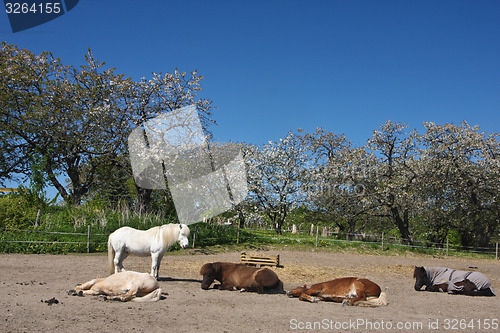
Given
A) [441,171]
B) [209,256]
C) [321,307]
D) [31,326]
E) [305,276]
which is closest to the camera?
[31,326]

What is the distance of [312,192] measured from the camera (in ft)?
81.5

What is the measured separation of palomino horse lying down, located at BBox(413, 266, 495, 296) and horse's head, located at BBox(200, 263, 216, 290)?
4870 millimetres

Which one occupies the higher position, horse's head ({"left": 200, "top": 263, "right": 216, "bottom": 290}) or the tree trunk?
the tree trunk

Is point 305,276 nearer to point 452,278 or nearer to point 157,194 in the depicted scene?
point 452,278

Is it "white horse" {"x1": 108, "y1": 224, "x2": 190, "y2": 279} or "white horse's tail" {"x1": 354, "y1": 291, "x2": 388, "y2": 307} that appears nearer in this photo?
"white horse's tail" {"x1": 354, "y1": 291, "x2": 388, "y2": 307}

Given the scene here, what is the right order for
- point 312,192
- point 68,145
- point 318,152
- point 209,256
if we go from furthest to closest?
point 318,152
point 312,192
point 68,145
point 209,256

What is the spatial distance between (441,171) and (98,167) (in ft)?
65.0

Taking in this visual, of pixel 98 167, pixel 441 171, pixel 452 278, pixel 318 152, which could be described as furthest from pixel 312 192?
pixel 452 278

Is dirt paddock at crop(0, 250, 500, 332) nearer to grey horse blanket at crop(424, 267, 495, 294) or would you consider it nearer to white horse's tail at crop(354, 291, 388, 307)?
white horse's tail at crop(354, 291, 388, 307)

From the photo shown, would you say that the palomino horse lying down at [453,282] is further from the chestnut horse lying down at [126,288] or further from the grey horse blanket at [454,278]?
the chestnut horse lying down at [126,288]

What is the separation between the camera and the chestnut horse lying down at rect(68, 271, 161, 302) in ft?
22.2

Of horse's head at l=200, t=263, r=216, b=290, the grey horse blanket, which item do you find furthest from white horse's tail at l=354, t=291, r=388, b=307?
horse's head at l=200, t=263, r=216, b=290

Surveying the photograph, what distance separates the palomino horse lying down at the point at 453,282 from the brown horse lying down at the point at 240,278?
3.71 m

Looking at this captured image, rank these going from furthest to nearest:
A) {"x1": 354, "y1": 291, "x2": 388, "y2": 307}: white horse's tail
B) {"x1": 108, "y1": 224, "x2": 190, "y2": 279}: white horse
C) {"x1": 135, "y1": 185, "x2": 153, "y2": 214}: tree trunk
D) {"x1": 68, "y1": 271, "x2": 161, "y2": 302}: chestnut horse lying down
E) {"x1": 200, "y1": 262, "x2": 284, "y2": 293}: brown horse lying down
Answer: {"x1": 135, "y1": 185, "x2": 153, "y2": 214}: tree trunk
{"x1": 108, "y1": 224, "x2": 190, "y2": 279}: white horse
{"x1": 200, "y1": 262, "x2": 284, "y2": 293}: brown horse lying down
{"x1": 354, "y1": 291, "x2": 388, "y2": 307}: white horse's tail
{"x1": 68, "y1": 271, "x2": 161, "y2": 302}: chestnut horse lying down
